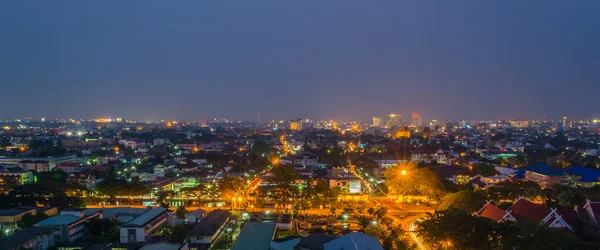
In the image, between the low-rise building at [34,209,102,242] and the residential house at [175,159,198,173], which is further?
the residential house at [175,159,198,173]

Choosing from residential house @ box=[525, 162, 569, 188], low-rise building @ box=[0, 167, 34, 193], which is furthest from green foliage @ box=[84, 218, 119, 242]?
residential house @ box=[525, 162, 569, 188]

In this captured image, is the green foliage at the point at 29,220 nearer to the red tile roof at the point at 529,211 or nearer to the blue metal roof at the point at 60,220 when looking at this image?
the blue metal roof at the point at 60,220

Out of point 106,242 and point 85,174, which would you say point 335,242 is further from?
point 85,174

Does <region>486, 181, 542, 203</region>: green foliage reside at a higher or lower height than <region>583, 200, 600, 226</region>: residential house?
lower

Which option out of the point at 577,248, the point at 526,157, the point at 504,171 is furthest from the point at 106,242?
the point at 526,157

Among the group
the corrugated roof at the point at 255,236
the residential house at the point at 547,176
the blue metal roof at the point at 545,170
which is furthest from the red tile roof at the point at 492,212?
the blue metal roof at the point at 545,170

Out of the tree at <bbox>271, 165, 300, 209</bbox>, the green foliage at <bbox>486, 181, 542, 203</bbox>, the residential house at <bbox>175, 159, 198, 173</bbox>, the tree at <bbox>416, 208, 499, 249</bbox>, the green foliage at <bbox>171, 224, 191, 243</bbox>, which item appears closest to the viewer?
the tree at <bbox>416, 208, 499, 249</bbox>

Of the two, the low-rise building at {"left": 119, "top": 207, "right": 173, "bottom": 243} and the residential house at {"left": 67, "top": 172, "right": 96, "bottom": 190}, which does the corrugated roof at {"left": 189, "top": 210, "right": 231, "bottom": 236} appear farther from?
the residential house at {"left": 67, "top": 172, "right": 96, "bottom": 190}

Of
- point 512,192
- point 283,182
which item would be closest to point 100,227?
point 283,182
